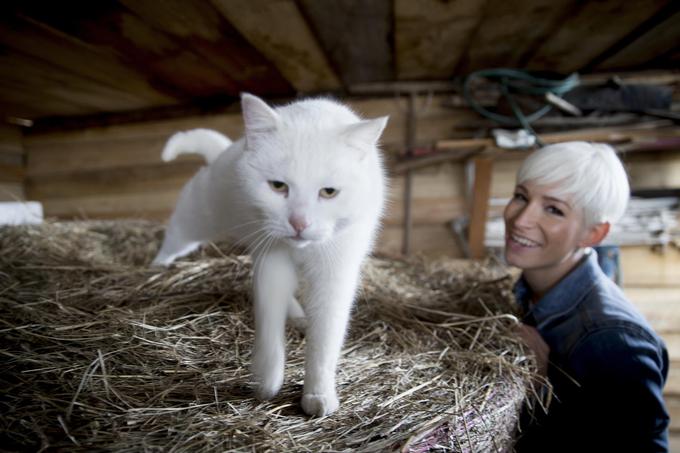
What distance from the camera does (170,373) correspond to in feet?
3.56

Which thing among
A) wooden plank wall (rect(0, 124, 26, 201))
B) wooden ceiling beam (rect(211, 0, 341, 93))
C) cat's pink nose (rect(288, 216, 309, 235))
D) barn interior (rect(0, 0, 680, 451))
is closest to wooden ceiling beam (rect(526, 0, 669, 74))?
barn interior (rect(0, 0, 680, 451))

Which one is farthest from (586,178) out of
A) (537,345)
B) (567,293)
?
(537,345)

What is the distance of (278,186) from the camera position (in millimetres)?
1051

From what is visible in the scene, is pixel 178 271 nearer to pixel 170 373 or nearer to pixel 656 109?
pixel 170 373

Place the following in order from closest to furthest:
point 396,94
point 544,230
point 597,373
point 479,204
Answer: point 597,373, point 544,230, point 479,204, point 396,94

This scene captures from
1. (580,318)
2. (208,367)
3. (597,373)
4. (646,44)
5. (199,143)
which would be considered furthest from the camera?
(646,44)

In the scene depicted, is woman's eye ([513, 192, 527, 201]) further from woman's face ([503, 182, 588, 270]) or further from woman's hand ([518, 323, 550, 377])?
woman's hand ([518, 323, 550, 377])

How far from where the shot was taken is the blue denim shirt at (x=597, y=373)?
1.25 metres

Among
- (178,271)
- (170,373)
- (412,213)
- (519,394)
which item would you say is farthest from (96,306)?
(412,213)

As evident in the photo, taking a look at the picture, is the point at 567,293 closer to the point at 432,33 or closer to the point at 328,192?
the point at 328,192

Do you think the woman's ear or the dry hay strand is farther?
the woman's ear

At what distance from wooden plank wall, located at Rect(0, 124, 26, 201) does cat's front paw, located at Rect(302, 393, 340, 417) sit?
3460 millimetres

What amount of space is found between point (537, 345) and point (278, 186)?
1124mm

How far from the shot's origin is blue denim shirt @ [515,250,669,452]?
4.09 ft
